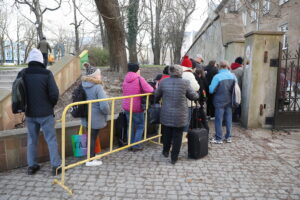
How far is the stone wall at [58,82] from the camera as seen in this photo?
6.07 m

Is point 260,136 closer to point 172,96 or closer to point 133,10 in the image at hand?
point 172,96

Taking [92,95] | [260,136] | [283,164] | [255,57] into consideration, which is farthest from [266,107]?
[92,95]

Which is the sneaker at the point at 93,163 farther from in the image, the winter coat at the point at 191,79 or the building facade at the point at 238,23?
the building facade at the point at 238,23

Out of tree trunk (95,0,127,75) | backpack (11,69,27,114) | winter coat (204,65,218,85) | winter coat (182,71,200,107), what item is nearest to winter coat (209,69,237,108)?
winter coat (182,71,200,107)

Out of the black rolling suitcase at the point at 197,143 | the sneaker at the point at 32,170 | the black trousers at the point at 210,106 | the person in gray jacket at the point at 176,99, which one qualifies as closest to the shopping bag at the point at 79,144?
the sneaker at the point at 32,170

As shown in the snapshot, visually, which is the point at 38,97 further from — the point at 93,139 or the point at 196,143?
the point at 196,143

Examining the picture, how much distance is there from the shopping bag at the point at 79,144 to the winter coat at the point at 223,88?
289 centimetres

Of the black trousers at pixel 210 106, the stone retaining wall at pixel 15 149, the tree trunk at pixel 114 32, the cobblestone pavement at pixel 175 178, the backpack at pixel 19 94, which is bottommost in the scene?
the cobblestone pavement at pixel 175 178

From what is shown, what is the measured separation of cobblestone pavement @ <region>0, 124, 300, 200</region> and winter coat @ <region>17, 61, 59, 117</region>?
1054 millimetres

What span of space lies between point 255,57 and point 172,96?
321cm

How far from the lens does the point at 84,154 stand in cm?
439

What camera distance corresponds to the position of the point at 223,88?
546 cm

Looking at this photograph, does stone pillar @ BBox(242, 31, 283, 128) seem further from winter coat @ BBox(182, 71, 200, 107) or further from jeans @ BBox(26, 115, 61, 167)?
jeans @ BBox(26, 115, 61, 167)

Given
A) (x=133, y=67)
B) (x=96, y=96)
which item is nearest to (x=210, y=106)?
(x=133, y=67)
